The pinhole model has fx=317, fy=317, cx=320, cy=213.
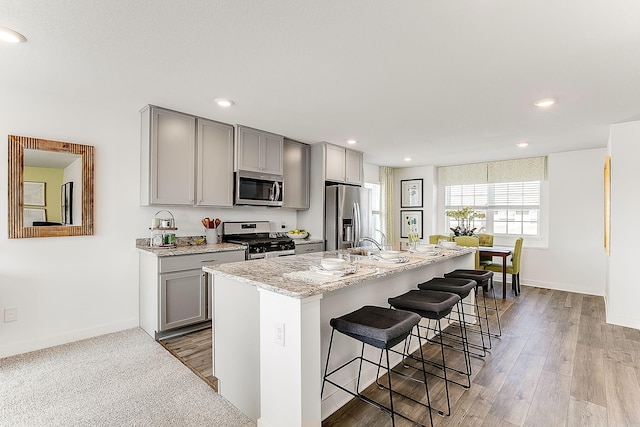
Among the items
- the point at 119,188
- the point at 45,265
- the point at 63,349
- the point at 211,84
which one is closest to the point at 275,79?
the point at 211,84

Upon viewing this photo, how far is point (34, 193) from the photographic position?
9.57 ft

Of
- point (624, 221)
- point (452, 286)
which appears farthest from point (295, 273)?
point (624, 221)

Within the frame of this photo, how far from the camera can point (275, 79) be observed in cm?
257

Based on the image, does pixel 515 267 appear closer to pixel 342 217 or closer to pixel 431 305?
pixel 342 217

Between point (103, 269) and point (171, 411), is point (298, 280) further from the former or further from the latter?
point (103, 269)

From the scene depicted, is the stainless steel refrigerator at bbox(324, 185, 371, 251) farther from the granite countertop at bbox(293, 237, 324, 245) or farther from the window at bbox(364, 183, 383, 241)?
the window at bbox(364, 183, 383, 241)

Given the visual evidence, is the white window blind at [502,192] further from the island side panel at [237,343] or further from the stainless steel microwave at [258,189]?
the island side panel at [237,343]

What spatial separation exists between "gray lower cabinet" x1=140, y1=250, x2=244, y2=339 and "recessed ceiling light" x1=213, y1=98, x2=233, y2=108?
1.55 meters

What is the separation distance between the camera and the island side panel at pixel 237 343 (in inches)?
74.3

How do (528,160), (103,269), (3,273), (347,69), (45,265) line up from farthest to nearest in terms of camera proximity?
1. (528,160)
2. (103,269)
3. (45,265)
4. (3,273)
5. (347,69)

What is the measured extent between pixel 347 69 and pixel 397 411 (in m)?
2.38

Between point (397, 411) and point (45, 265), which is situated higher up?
point (45, 265)

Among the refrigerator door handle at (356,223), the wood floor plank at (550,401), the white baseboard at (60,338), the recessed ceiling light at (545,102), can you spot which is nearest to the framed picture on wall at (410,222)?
the refrigerator door handle at (356,223)

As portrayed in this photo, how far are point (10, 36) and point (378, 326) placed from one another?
276cm
